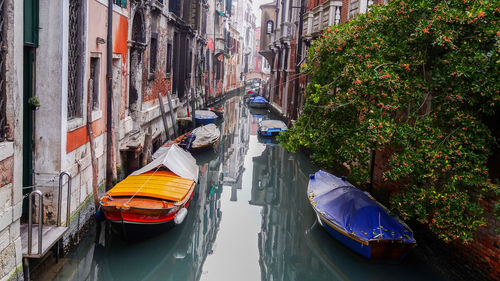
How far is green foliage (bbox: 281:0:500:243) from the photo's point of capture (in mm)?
5559

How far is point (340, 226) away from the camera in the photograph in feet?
25.1

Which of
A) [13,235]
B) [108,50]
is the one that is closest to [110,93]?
[108,50]

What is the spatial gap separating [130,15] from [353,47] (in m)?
6.00

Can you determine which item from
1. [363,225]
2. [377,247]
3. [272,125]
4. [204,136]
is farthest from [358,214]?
[272,125]

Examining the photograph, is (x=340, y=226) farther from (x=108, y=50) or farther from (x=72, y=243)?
(x=108, y=50)

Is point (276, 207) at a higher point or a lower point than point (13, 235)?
lower

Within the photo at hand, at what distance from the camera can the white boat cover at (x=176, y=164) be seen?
31.0ft

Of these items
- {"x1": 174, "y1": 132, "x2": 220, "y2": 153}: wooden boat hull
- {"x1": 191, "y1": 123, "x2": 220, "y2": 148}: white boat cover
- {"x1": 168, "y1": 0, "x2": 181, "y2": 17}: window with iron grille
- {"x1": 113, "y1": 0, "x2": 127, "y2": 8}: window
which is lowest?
{"x1": 174, "y1": 132, "x2": 220, "y2": 153}: wooden boat hull

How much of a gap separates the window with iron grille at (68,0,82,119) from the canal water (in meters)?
2.14

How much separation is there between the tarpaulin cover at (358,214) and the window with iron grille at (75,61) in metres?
4.36

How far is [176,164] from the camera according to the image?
32.2 feet

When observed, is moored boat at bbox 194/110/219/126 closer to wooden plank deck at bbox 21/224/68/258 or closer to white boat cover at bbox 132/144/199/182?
white boat cover at bbox 132/144/199/182

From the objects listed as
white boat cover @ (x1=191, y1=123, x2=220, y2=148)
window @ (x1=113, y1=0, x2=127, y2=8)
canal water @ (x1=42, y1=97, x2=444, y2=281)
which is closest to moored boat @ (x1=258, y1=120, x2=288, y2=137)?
white boat cover @ (x1=191, y1=123, x2=220, y2=148)

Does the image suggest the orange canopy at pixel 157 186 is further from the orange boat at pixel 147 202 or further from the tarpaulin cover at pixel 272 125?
the tarpaulin cover at pixel 272 125
